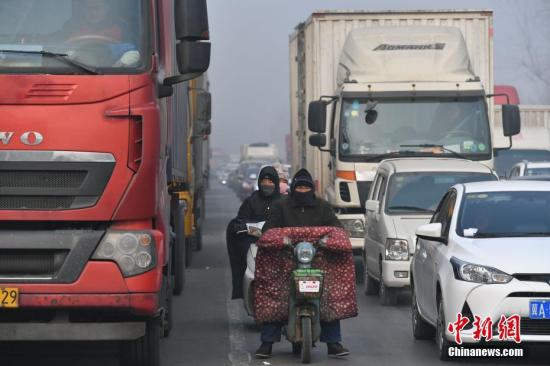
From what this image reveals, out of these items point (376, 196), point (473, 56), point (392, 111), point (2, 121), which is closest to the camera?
point (2, 121)

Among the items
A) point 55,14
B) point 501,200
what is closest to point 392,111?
point 501,200

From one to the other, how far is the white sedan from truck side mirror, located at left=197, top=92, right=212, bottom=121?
10.6 metres

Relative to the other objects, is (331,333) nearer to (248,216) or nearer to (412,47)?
(248,216)

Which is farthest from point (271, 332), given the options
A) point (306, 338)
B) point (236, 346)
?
point (236, 346)

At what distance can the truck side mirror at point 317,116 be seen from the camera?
2012cm

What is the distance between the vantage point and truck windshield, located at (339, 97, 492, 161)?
20.2 metres

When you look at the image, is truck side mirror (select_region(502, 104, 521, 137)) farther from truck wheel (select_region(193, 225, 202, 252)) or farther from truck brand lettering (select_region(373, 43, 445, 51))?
truck wheel (select_region(193, 225, 202, 252))

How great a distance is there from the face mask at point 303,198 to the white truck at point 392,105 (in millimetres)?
7870

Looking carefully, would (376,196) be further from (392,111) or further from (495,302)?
(495,302)

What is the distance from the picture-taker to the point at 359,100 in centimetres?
2038

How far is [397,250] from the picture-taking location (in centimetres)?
1641

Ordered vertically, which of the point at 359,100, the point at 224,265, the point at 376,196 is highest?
the point at 359,100

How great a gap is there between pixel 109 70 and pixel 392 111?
11025 mm

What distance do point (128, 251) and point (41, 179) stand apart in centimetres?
76
